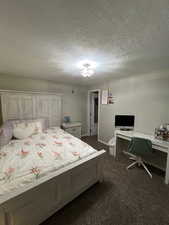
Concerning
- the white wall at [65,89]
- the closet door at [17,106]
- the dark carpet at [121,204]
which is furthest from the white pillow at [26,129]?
the dark carpet at [121,204]

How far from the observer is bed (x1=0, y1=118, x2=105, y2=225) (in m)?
1.04

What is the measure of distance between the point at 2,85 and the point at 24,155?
7.20 ft

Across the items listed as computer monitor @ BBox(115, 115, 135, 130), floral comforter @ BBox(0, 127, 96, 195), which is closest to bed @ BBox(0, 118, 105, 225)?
floral comforter @ BBox(0, 127, 96, 195)

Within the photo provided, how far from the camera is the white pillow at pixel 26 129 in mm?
2384

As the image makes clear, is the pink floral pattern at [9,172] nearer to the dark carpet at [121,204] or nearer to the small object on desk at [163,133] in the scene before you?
the dark carpet at [121,204]

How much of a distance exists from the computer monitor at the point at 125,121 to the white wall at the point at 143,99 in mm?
125

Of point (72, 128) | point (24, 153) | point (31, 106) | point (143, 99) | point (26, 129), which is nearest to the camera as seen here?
point (24, 153)

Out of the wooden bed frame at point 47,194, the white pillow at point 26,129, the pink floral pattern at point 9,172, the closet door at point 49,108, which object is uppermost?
the closet door at point 49,108

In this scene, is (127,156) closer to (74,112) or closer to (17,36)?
(74,112)

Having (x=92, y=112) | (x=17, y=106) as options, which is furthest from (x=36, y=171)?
(x=92, y=112)

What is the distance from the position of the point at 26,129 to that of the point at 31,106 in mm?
821

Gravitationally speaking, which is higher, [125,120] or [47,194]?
[125,120]

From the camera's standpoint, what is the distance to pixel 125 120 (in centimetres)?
288

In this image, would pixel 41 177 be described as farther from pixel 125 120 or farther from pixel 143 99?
pixel 143 99
